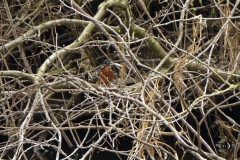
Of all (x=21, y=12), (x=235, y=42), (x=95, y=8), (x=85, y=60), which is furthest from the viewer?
(x=95, y=8)

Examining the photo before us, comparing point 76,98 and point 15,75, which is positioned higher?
point 15,75

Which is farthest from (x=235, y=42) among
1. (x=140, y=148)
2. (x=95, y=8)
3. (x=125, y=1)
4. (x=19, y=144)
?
(x=95, y=8)

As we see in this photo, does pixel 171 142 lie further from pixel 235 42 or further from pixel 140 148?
pixel 140 148

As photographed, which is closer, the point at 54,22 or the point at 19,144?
the point at 19,144

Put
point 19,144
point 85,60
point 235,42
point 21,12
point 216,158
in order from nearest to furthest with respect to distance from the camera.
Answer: point 216,158, point 19,144, point 235,42, point 21,12, point 85,60

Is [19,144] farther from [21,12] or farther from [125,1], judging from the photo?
[21,12]

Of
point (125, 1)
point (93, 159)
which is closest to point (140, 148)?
point (125, 1)

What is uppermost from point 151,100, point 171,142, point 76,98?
point 151,100
